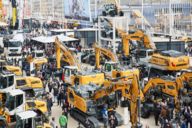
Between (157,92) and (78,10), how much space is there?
46.8 meters

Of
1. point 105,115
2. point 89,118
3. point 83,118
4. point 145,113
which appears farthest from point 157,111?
point 83,118

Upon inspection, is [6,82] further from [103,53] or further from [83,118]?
[103,53]

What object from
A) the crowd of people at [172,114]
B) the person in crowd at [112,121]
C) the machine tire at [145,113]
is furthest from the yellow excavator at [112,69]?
the person in crowd at [112,121]

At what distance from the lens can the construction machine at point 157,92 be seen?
63.5 feet

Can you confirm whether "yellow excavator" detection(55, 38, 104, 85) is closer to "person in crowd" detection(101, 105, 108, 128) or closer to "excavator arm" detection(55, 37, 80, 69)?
"excavator arm" detection(55, 37, 80, 69)

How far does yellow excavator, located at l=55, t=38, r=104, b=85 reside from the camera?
2186 centimetres

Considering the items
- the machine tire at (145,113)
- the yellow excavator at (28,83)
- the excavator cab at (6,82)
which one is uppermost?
the excavator cab at (6,82)

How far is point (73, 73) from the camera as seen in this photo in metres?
24.7

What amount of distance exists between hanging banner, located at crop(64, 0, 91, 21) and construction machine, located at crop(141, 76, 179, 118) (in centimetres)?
4277

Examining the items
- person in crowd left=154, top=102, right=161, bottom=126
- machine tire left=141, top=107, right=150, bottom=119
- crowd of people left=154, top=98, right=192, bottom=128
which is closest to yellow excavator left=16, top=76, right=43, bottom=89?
machine tire left=141, top=107, right=150, bottom=119

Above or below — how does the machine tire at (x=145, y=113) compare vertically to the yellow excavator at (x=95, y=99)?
below

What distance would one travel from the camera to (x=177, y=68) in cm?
2533

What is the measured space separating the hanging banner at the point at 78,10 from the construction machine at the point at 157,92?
140 feet

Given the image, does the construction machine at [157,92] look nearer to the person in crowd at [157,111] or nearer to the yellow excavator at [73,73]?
the person in crowd at [157,111]
